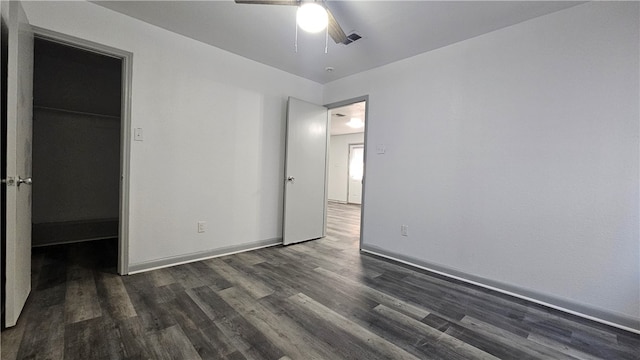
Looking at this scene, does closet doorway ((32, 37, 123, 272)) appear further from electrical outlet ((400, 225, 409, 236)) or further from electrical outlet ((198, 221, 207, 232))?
electrical outlet ((400, 225, 409, 236))

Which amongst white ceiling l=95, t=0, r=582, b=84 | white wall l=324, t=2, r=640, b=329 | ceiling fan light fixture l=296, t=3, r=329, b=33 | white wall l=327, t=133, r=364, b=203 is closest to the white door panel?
white wall l=327, t=133, r=364, b=203

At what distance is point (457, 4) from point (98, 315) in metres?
3.48

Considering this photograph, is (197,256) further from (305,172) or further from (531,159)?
(531,159)

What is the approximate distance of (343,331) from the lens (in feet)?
5.49

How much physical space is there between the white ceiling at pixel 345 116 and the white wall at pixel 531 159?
183 cm

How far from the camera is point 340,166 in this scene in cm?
887

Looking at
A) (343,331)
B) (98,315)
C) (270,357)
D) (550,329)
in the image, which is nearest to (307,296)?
(343,331)

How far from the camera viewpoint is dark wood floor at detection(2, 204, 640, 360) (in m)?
1.48

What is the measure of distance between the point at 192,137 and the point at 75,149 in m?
2.15

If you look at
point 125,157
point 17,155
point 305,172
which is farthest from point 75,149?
point 305,172

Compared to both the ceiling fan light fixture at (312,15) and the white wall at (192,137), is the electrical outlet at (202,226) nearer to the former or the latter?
the white wall at (192,137)

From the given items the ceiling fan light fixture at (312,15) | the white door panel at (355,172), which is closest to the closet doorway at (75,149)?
the ceiling fan light fixture at (312,15)

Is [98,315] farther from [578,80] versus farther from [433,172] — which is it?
[578,80]

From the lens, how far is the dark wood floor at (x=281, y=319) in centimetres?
148
